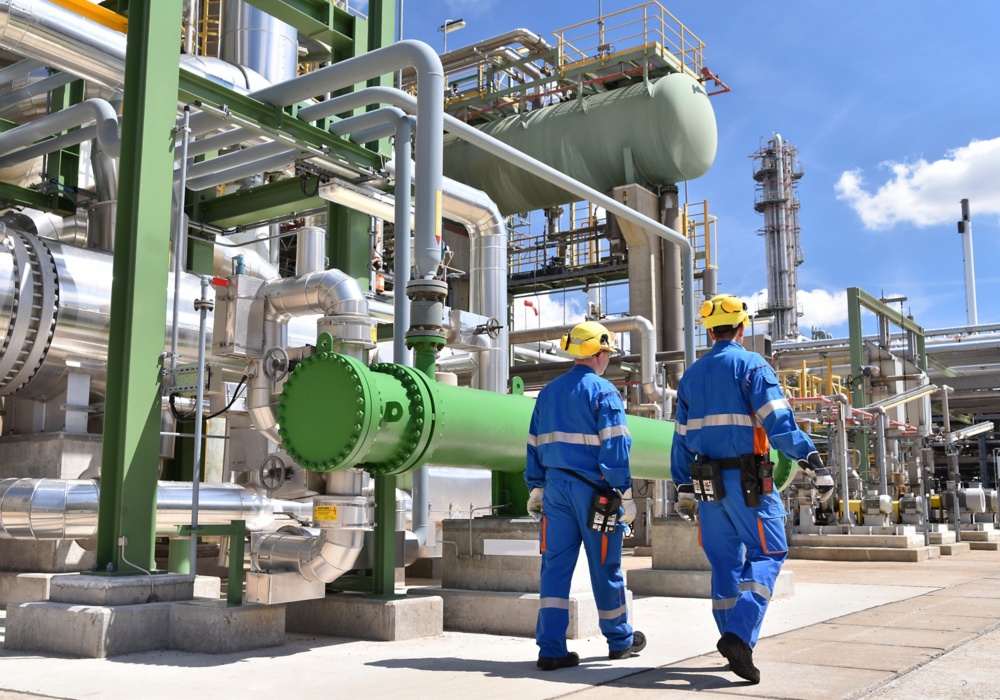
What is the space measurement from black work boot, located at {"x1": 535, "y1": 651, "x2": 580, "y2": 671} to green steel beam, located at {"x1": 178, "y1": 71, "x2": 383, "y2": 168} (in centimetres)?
425

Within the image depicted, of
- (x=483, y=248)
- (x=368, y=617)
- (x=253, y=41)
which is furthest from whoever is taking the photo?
(x=253, y=41)

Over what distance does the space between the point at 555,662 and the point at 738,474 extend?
1.19 meters

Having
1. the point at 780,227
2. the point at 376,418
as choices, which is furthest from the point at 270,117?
the point at 780,227

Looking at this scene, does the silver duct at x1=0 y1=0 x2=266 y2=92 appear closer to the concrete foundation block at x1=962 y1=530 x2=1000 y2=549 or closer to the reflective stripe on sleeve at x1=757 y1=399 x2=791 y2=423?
the reflective stripe on sleeve at x1=757 y1=399 x2=791 y2=423

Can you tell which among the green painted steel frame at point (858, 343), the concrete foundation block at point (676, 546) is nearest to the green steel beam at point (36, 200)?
the concrete foundation block at point (676, 546)

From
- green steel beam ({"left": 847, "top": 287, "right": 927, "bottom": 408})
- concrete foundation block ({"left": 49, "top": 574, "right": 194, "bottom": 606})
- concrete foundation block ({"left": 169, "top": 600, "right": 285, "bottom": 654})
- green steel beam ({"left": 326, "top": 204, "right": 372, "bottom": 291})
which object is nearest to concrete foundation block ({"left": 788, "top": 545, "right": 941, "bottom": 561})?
green steel beam ({"left": 847, "top": 287, "right": 927, "bottom": 408})

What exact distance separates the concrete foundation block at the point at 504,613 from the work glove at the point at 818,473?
1.55 metres

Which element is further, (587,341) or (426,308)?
(426,308)

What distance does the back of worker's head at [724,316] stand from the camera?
4754 mm

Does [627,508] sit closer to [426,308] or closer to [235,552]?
[426,308]

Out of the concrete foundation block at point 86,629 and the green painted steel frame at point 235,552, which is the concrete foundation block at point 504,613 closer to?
the green painted steel frame at point 235,552

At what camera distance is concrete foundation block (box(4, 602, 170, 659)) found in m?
4.79

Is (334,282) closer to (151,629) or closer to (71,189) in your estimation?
(151,629)

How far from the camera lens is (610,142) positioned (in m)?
19.8
